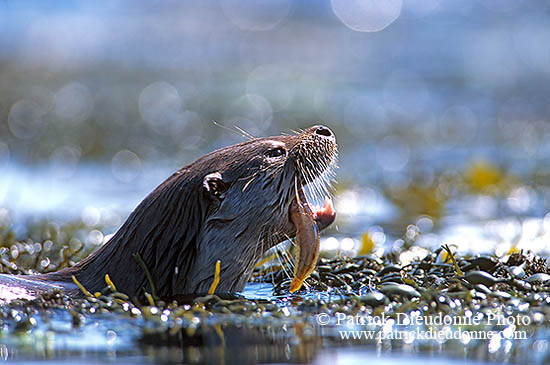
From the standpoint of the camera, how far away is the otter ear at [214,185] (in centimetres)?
440

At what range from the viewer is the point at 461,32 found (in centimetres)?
2131

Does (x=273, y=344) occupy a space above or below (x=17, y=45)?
below

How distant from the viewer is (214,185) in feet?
14.6

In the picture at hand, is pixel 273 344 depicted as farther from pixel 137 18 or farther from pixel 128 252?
pixel 137 18

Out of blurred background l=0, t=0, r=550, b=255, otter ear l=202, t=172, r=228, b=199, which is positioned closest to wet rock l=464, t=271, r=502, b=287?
otter ear l=202, t=172, r=228, b=199

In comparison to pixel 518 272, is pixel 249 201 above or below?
above

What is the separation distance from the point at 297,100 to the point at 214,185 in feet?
38.7

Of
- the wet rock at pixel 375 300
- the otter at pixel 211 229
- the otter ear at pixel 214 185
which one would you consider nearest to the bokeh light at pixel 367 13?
the otter at pixel 211 229

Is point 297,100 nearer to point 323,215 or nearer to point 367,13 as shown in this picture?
point 367,13

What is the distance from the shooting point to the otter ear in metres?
4.40

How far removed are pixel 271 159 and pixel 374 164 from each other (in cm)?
698

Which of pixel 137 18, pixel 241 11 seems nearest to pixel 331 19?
pixel 241 11

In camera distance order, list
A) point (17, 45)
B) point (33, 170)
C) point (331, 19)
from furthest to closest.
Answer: point (331, 19) < point (17, 45) < point (33, 170)

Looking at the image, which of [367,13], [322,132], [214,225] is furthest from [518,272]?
[367,13]
